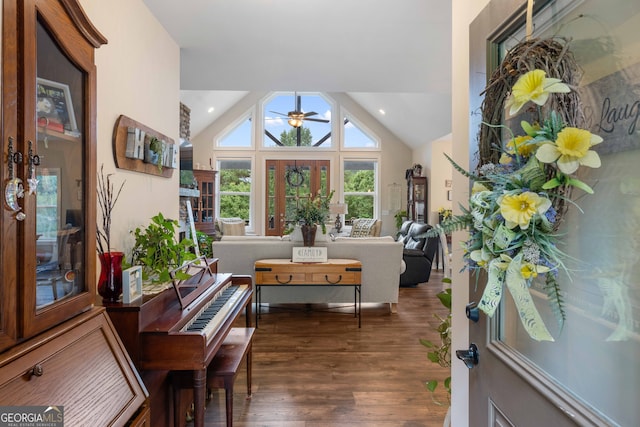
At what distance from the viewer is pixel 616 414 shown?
2.05 feet

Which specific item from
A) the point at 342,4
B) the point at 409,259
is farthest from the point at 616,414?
the point at 409,259

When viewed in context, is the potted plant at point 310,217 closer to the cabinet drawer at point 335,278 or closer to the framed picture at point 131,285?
the cabinet drawer at point 335,278

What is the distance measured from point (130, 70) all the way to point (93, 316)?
1506 mm

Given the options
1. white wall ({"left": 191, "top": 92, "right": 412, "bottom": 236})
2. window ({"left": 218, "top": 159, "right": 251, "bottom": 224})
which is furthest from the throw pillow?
window ({"left": 218, "top": 159, "right": 251, "bottom": 224})

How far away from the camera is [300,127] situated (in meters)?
8.68

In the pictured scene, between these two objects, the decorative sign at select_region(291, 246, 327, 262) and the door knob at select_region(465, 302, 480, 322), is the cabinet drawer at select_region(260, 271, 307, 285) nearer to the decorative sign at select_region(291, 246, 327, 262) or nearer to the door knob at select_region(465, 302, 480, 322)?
the decorative sign at select_region(291, 246, 327, 262)

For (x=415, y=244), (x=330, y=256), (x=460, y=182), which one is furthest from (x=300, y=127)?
(x=460, y=182)

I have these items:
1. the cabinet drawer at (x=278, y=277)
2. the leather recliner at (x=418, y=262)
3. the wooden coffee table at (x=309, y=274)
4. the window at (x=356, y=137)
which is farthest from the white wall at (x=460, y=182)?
the window at (x=356, y=137)

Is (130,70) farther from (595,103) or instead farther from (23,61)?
(595,103)

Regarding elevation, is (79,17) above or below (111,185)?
above

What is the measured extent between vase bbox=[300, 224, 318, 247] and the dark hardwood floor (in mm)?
883

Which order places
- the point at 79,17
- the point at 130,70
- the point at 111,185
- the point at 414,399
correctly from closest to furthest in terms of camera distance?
1. the point at 79,17
2. the point at 111,185
3. the point at 130,70
4. the point at 414,399

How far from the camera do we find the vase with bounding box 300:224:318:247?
396cm

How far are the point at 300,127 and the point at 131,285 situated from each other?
25.2 ft
